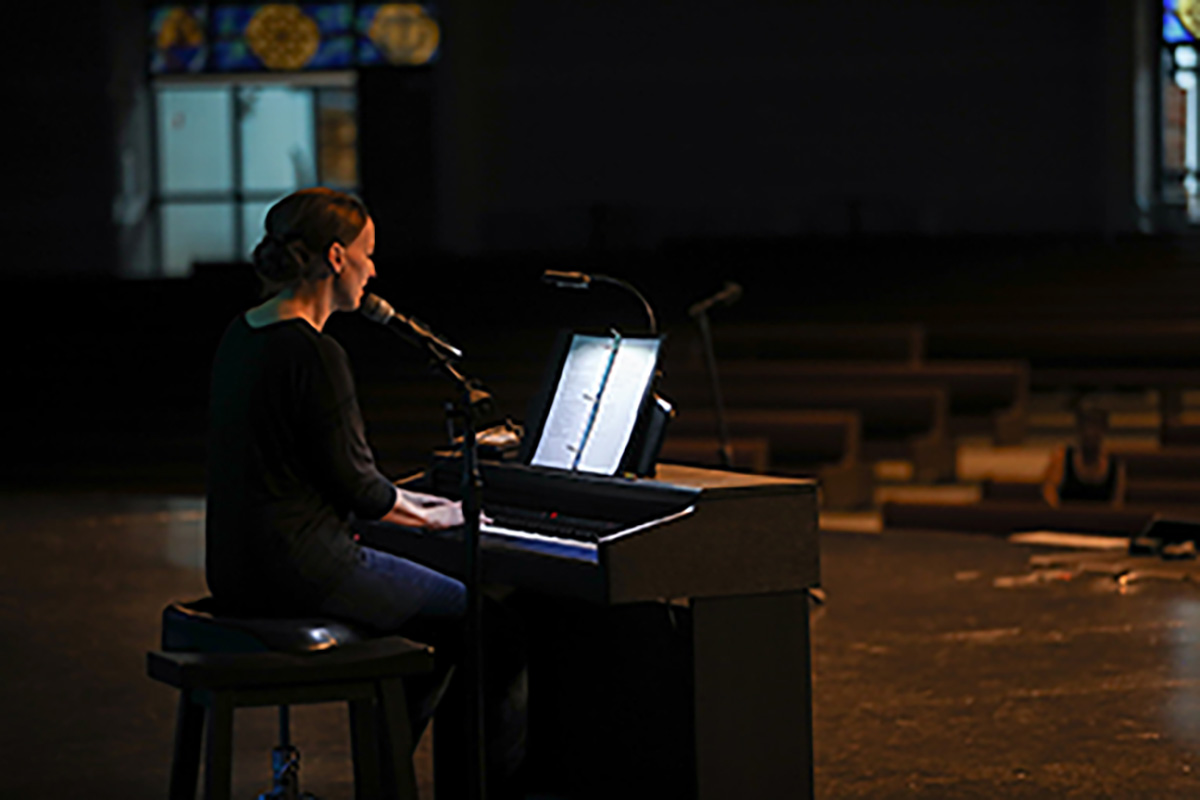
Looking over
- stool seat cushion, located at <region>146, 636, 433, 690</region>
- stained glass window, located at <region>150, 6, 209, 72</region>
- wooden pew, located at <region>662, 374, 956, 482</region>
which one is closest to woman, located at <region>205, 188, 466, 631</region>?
stool seat cushion, located at <region>146, 636, 433, 690</region>

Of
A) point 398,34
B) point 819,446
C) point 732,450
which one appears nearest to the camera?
point 732,450

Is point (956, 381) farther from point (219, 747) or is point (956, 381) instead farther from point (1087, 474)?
point (219, 747)

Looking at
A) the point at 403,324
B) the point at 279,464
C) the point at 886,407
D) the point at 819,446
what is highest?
the point at 403,324

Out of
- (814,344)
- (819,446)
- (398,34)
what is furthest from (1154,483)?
(398,34)

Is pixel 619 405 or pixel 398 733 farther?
pixel 619 405

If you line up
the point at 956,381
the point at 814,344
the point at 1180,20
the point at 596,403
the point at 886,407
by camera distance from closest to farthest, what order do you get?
1. the point at 596,403
2. the point at 886,407
3. the point at 956,381
4. the point at 814,344
5. the point at 1180,20

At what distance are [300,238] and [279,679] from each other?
75cm

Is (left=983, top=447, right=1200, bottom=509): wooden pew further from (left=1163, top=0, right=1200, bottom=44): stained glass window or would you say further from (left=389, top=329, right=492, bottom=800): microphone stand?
(left=1163, top=0, right=1200, bottom=44): stained glass window

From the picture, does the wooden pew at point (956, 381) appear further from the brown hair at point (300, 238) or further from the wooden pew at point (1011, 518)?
the brown hair at point (300, 238)

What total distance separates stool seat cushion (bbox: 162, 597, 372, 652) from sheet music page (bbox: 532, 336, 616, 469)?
0.59 m

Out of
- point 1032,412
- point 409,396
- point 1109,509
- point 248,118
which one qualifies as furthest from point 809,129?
point 1109,509

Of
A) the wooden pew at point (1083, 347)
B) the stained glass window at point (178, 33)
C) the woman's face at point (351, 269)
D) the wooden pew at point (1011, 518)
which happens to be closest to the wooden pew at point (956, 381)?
the wooden pew at point (1083, 347)

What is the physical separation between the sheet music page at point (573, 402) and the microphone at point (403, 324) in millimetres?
474

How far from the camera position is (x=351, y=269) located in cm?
299
